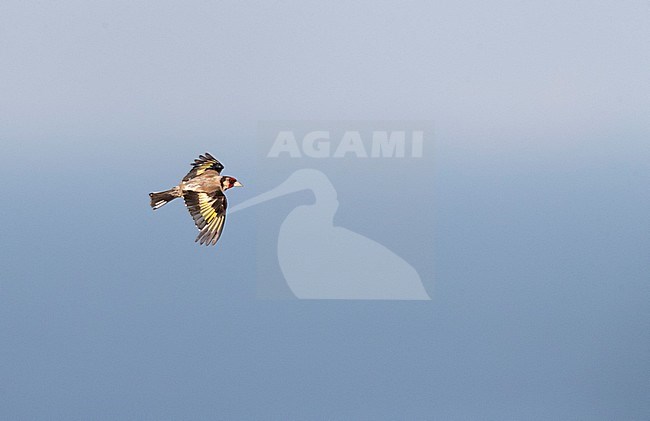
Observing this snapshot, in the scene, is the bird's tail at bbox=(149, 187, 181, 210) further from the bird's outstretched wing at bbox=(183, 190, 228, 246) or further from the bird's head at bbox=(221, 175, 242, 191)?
the bird's head at bbox=(221, 175, 242, 191)

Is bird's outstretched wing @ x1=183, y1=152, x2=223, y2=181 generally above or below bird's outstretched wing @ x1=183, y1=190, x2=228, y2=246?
above

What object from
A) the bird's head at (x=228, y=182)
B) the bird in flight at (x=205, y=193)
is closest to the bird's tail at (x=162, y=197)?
the bird in flight at (x=205, y=193)

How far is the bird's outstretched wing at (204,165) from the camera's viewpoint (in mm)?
3139

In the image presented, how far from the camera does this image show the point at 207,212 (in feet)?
10.4

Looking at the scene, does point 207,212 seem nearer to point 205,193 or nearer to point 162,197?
point 205,193

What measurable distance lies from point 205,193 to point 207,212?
0.09 meters

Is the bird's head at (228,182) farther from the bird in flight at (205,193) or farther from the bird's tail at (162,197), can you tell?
the bird's tail at (162,197)

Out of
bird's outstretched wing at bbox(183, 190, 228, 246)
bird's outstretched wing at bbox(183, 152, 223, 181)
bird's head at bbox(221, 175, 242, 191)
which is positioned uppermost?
bird's outstretched wing at bbox(183, 152, 223, 181)

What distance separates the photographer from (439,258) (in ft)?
10.3

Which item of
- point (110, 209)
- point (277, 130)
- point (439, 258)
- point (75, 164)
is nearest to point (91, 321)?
point (110, 209)

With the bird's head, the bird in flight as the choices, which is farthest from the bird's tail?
the bird's head

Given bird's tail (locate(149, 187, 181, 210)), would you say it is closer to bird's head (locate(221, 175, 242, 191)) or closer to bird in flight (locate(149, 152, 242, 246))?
bird in flight (locate(149, 152, 242, 246))

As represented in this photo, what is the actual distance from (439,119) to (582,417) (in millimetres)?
1454

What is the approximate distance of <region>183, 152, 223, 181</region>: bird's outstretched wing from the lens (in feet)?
10.3
